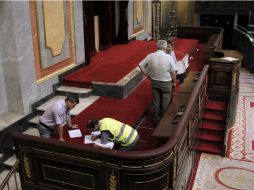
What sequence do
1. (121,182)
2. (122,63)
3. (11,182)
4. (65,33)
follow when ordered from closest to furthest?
(121,182) → (11,182) → (65,33) → (122,63)

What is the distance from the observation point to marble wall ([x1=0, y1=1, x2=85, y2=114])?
595 cm

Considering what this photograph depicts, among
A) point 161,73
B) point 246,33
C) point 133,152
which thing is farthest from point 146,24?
point 133,152

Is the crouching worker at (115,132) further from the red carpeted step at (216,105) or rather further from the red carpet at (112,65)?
the red carpeted step at (216,105)

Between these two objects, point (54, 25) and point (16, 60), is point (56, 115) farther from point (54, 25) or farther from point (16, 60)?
point (54, 25)

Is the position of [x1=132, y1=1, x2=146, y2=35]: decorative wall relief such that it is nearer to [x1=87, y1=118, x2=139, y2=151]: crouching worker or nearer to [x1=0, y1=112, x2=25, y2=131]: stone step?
[x1=0, y1=112, x2=25, y2=131]: stone step

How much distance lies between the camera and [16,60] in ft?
20.0

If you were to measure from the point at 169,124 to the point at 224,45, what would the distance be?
13.9m

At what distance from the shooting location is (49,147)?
170 inches

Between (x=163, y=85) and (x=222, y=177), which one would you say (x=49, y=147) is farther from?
(x=222, y=177)

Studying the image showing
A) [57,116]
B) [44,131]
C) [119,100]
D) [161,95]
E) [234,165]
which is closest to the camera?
[57,116]

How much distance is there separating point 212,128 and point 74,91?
3.07 metres

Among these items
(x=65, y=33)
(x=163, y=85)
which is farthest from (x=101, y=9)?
(x=163, y=85)

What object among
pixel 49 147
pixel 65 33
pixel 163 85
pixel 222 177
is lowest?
pixel 222 177

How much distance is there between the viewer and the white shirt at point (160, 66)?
5669mm
